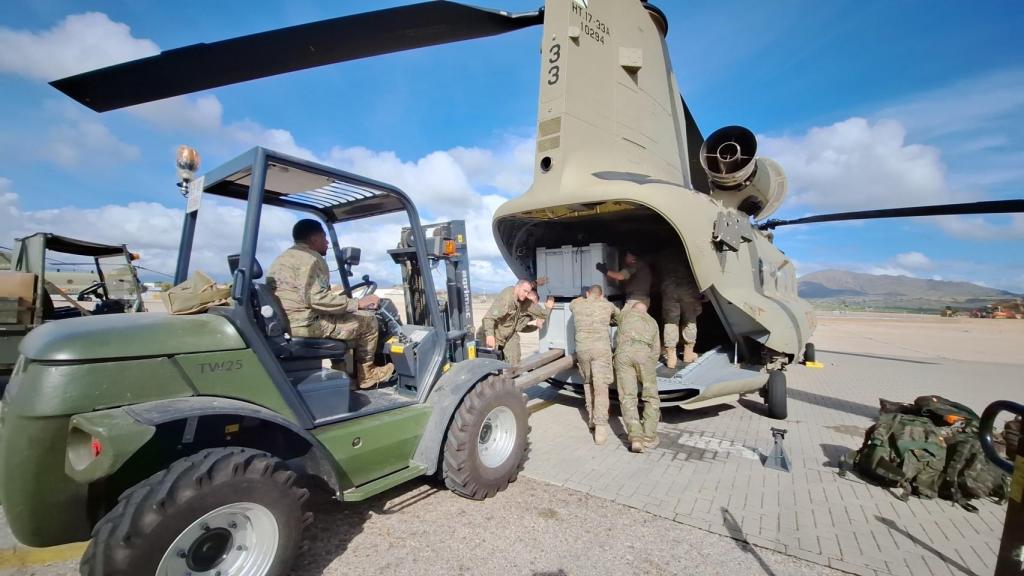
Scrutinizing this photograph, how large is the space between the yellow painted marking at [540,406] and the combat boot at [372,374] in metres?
3.14

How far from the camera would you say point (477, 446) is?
353 cm

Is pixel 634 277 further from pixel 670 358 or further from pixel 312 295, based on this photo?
pixel 312 295

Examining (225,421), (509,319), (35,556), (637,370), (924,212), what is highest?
(924,212)

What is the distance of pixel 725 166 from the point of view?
686 centimetres

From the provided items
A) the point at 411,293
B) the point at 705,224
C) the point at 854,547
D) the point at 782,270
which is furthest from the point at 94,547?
the point at 782,270

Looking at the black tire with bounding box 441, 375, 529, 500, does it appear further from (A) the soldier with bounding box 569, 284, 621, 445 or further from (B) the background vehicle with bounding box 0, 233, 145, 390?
(B) the background vehicle with bounding box 0, 233, 145, 390

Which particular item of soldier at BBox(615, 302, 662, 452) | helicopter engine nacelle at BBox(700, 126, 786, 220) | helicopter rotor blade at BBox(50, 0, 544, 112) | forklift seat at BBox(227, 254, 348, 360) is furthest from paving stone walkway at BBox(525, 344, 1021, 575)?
helicopter rotor blade at BBox(50, 0, 544, 112)

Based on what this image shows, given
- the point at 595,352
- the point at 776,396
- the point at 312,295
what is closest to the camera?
the point at 312,295

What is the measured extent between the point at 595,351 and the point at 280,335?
352cm

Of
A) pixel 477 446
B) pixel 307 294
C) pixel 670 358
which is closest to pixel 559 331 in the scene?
pixel 670 358

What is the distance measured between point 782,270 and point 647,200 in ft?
17.1

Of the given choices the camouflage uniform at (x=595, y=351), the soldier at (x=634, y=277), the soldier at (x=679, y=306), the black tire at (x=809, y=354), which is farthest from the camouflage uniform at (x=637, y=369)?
the black tire at (x=809, y=354)

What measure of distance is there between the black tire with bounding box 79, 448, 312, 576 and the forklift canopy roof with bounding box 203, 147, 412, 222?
1.70 metres

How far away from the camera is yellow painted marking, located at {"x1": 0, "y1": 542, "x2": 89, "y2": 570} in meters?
2.79
